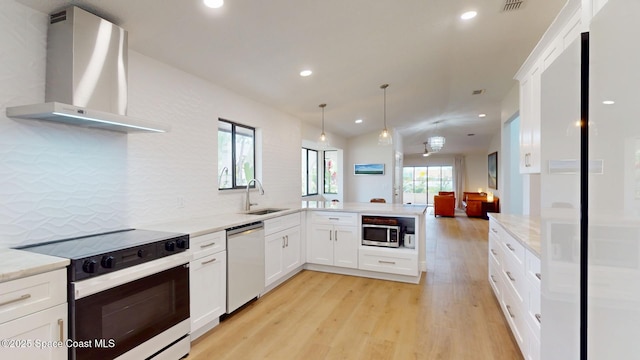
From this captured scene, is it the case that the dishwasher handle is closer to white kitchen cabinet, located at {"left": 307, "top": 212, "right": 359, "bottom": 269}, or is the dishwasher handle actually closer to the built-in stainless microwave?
white kitchen cabinet, located at {"left": 307, "top": 212, "right": 359, "bottom": 269}

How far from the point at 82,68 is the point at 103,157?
69cm

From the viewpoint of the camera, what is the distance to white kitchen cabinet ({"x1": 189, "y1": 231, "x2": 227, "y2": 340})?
2.23m

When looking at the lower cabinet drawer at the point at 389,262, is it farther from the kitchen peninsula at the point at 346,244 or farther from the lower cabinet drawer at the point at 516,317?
the lower cabinet drawer at the point at 516,317

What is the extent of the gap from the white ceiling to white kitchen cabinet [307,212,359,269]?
1855mm

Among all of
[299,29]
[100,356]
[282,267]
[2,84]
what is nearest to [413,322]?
[282,267]

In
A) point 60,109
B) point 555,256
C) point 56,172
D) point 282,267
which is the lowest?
point 282,267

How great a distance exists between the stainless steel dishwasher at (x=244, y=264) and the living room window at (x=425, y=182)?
12.1 meters

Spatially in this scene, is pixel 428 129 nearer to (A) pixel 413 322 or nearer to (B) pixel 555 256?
(A) pixel 413 322

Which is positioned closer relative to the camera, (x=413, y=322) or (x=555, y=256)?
(x=555, y=256)

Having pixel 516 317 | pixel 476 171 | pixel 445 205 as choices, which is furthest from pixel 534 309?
pixel 476 171

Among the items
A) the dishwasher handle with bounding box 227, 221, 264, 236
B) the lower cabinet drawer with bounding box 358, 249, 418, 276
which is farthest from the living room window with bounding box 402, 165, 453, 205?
the dishwasher handle with bounding box 227, 221, 264, 236

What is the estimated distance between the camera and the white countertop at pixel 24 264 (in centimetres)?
126

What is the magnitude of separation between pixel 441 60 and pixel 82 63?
3.62m

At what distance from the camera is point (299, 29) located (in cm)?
242
